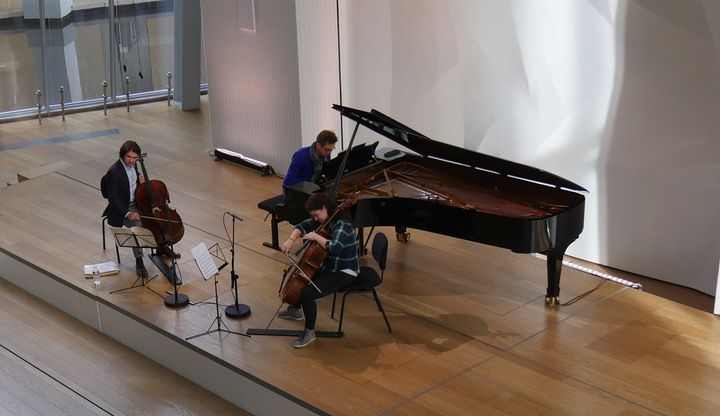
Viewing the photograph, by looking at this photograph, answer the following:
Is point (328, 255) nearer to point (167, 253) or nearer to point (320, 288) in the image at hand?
point (320, 288)

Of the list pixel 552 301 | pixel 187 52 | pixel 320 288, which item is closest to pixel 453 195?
pixel 552 301

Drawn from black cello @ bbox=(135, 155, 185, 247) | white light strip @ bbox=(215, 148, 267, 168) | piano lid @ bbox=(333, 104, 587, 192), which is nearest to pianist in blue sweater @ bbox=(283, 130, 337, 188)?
piano lid @ bbox=(333, 104, 587, 192)

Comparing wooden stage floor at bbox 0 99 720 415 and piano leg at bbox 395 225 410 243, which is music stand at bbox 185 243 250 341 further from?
piano leg at bbox 395 225 410 243

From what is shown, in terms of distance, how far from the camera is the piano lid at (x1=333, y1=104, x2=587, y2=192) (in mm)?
6328

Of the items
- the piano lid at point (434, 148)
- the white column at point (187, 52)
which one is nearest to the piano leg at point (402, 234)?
the piano lid at point (434, 148)

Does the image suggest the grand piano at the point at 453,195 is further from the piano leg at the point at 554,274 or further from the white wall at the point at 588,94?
the white wall at the point at 588,94

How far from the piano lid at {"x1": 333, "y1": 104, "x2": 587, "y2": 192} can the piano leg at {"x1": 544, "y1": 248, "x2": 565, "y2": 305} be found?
0.45 metres

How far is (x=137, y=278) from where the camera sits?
7074 millimetres

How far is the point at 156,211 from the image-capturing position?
6758mm

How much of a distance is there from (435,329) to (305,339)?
88 centimetres

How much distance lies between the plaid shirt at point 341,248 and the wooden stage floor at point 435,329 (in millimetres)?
506

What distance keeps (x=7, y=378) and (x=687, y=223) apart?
4910 mm

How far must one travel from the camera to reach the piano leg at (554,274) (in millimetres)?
6301

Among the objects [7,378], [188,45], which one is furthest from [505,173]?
[188,45]
